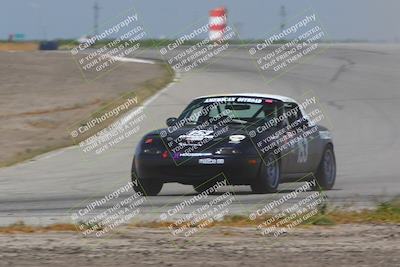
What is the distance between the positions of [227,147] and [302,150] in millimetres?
1415

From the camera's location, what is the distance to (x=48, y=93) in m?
28.8

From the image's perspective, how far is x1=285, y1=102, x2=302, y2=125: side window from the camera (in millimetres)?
13891

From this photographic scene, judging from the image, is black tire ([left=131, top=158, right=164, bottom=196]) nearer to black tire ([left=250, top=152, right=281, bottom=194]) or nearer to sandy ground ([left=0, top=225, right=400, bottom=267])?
black tire ([left=250, top=152, right=281, bottom=194])

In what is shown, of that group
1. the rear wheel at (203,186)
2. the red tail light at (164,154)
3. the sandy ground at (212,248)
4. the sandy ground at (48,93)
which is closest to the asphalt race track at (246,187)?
the rear wheel at (203,186)

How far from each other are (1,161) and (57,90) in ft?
38.5

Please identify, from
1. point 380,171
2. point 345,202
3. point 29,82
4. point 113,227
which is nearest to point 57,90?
point 29,82

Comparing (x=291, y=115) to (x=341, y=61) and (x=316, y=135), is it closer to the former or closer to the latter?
(x=316, y=135)

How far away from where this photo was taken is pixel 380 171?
16.1m

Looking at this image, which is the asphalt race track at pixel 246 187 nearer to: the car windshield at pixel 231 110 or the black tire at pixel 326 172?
the black tire at pixel 326 172

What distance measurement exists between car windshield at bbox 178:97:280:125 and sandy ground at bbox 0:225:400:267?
4349mm

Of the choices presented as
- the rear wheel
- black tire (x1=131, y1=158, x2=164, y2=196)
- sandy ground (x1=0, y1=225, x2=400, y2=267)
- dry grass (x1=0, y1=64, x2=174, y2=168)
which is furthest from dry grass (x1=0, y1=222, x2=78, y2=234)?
dry grass (x1=0, y1=64, x2=174, y2=168)

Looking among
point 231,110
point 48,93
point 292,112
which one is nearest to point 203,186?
point 231,110

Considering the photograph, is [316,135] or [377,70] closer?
[316,135]

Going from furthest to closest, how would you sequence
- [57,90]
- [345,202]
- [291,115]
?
[57,90] → [291,115] → [345,202]
